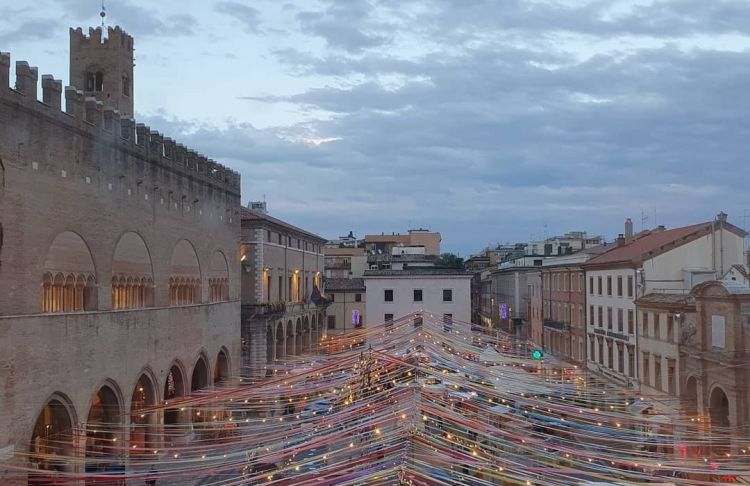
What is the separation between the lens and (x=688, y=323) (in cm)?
2934

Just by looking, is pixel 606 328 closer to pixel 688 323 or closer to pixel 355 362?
pixel 688 323

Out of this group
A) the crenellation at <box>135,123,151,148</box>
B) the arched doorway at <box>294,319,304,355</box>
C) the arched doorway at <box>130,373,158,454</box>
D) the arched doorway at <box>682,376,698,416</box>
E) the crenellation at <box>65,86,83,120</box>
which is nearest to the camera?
the crenellation at <box>65,86,83,120</box>

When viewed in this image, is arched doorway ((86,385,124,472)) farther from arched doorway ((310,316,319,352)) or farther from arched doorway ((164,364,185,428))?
arched doorway ((310,316,319,352))

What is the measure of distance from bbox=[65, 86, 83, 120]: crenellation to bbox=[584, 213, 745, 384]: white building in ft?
78.0

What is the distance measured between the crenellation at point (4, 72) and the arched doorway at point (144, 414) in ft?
35.4

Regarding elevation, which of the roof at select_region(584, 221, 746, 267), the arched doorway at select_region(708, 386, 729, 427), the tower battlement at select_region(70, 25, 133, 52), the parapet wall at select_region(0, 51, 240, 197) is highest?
the tower battlement at select_region(70, 25, 133, 52)

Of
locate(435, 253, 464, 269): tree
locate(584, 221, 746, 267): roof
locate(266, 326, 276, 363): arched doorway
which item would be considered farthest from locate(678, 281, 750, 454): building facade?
locate(435, 253, 464, 269): tree

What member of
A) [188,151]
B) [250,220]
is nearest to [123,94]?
[250,220]

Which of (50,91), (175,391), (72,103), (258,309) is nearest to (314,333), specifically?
(258,309)

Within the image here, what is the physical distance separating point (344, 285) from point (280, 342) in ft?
65.9

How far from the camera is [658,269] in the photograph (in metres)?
34.6

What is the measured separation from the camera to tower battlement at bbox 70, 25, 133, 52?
4619cm

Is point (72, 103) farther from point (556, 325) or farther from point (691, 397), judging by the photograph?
point (556, 325)

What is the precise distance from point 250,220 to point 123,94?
12.4 metres
